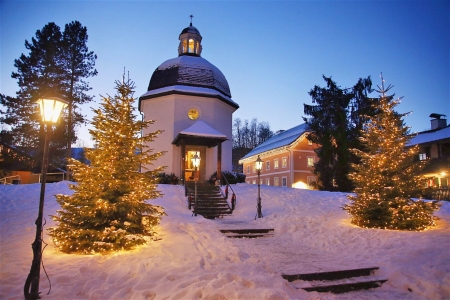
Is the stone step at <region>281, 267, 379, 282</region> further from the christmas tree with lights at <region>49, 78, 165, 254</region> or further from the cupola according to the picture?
the cupola

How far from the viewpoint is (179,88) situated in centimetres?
2195

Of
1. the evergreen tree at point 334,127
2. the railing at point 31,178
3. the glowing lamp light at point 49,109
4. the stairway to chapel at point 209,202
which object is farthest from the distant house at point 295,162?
the glowing lamp light at point 49,109

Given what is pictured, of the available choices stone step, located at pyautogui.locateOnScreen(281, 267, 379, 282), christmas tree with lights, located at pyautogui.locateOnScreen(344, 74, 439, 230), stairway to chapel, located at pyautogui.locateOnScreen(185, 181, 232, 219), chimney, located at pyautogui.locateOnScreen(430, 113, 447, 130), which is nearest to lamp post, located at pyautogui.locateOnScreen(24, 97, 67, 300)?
stone step, located at pyautogui.locateOnScreen(281, 267, 379, 282)

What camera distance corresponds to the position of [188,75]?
75.9 ft

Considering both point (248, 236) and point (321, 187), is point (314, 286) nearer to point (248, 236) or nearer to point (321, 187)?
point (248, 236)

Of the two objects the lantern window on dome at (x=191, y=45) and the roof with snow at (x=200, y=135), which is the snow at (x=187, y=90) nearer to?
the roof with snow at (x=200, y=135)

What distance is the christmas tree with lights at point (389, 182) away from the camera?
10.4 meters

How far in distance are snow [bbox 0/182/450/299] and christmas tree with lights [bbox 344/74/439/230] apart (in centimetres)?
61

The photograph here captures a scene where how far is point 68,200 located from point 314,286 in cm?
652

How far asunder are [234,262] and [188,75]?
60.9 ft

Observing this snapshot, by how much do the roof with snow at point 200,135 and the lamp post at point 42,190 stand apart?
508 inches

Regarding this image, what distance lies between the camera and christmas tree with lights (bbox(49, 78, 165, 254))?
7461 mm

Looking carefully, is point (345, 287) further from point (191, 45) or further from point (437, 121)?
point (437, 121)

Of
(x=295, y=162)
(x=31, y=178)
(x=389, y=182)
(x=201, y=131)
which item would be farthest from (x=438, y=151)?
(x=31, y=178)
